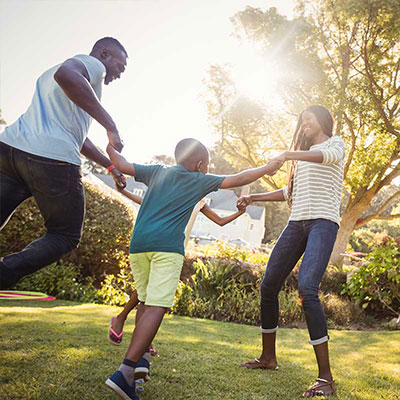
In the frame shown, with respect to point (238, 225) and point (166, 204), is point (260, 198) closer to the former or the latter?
point (166, 204)

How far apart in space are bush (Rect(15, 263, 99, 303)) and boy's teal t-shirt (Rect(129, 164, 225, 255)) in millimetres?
4410

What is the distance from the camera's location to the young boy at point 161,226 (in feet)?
7.32

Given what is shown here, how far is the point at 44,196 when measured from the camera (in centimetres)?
219

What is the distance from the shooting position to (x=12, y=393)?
6.79 ft

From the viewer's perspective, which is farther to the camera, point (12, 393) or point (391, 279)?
point (391, 279)

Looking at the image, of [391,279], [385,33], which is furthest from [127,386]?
[385,33]

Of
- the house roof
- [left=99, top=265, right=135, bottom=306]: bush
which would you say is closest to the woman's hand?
[left=99, top=265, right=135, bottom=306]: bush

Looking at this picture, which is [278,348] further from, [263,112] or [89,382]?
[263,112]

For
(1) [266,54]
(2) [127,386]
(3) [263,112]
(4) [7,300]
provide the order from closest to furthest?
(2) [127,386]
(4) [7,300]
(1) [266,54]
(3) [263,112]

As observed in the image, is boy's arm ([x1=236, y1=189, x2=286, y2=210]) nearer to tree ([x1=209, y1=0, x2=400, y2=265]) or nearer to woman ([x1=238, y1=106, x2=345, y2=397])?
woman ([x1=238, y1=106, x2=345, y2=397])

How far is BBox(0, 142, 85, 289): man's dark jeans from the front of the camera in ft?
7.06

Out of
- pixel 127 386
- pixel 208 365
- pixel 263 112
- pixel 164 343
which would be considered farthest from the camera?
pixel 263 112

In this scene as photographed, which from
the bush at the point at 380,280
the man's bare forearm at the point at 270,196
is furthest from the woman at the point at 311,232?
the bush at the point at 380,280

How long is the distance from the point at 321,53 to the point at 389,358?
40.3 ft
